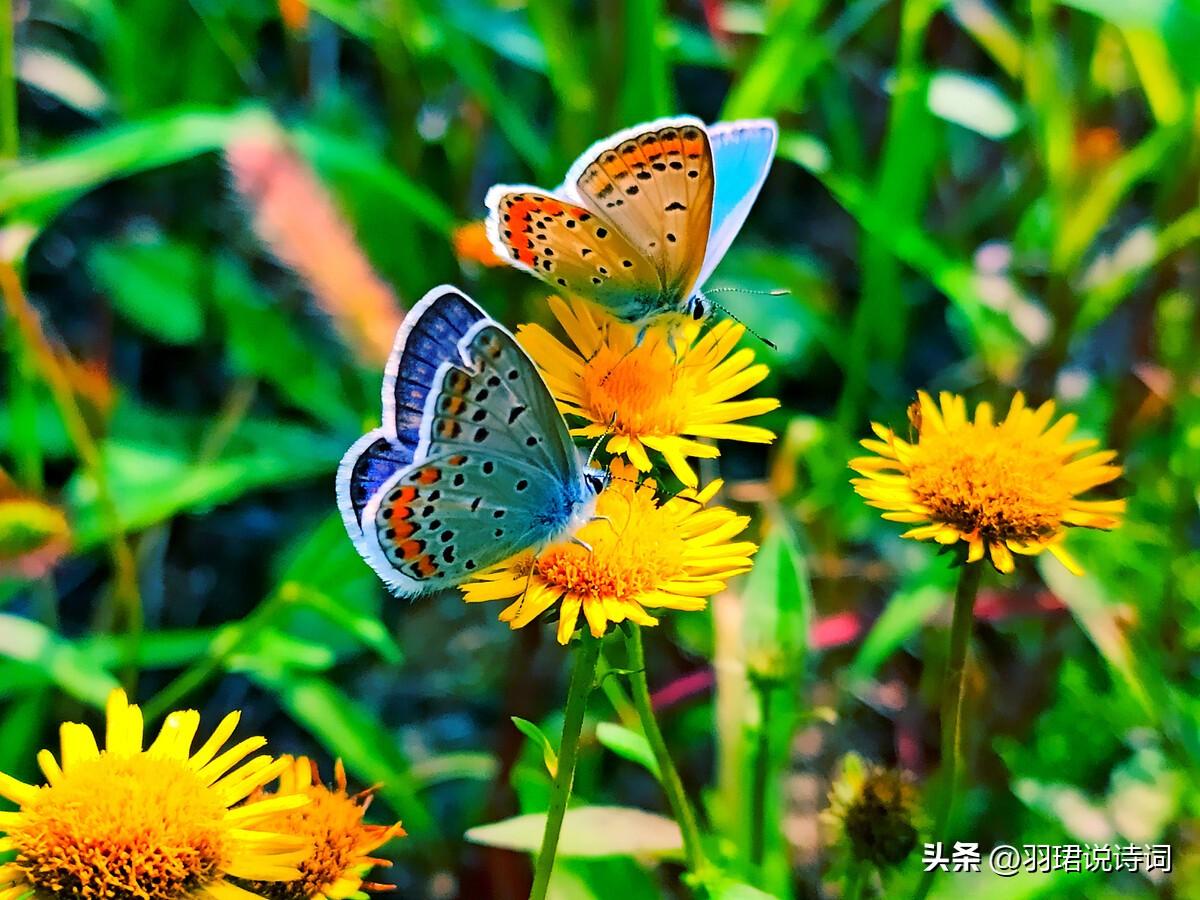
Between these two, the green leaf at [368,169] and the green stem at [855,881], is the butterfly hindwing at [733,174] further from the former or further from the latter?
the green leaf at [368,169]

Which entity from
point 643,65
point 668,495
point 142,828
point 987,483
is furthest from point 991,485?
point 643,65

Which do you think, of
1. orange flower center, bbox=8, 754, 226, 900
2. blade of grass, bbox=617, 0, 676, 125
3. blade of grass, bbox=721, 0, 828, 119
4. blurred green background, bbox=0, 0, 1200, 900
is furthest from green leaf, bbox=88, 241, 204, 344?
orange flower center, bbox=8, 754, 226, 900

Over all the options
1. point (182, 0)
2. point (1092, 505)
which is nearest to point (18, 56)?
point (182, 0)

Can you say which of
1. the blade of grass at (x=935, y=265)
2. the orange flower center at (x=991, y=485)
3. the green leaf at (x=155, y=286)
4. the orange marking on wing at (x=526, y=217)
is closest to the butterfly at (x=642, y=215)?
the orange marking on wing at (x=526, y=217)

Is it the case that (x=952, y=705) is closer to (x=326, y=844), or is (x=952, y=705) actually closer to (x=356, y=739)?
(x=326, y=844)

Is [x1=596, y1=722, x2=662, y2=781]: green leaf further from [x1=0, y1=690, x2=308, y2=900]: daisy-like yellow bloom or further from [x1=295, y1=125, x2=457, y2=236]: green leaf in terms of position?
[x1=295, y1=125, x2=457, y2=236]: green leaf

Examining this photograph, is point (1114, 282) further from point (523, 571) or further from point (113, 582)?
point (113, 582)
